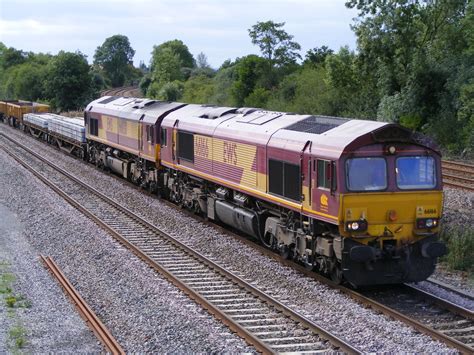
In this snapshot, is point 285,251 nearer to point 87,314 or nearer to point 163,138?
point 87,314

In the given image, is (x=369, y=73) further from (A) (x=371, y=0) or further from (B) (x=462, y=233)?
(B) (x=462, y=233)

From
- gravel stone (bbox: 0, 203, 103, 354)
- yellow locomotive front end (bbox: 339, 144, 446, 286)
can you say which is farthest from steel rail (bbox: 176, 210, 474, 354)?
gravel stone (bbox: 0, 203, 103, 354)

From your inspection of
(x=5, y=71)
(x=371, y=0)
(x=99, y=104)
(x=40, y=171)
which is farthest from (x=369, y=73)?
(x=5, y=71)

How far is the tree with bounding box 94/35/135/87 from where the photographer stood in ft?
490

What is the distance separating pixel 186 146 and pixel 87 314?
35.8ft

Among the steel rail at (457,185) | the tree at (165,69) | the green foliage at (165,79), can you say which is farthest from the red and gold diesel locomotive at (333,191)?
the tree at (165,69)

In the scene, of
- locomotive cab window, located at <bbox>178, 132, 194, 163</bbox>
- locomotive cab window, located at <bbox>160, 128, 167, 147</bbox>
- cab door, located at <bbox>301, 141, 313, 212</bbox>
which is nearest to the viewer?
cab door, located at <bbox>301, 141, 313, 212</bbox>

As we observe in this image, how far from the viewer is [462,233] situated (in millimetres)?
17891

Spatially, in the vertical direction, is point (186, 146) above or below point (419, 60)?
below

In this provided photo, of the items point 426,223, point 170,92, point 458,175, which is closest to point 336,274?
point 426,223

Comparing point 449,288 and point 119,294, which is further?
point 449,288

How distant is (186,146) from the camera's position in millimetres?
23281

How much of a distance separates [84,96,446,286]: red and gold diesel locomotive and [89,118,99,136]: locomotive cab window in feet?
51.5

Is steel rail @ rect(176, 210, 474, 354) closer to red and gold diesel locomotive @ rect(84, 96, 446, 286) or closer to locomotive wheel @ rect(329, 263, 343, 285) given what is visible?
locomotive wheel @ rect(329, 263, 343, 285)
